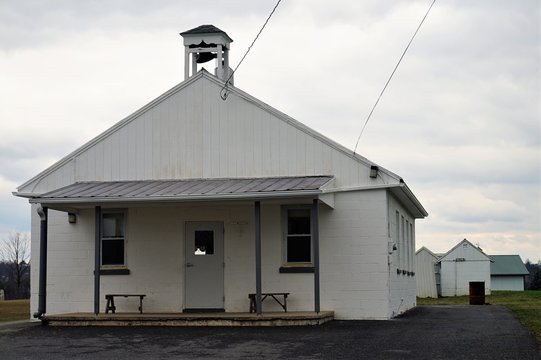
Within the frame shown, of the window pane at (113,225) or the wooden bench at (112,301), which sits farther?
the window pane at (113,225)

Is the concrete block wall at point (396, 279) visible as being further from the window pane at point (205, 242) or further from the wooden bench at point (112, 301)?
the wooden bench at point (112, 301)

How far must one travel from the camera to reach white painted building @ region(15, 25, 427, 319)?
18.8 meters

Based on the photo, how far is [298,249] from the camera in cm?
1927

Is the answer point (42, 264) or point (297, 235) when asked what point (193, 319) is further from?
point (42, 264)

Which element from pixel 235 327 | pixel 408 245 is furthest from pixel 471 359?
pixel 408 245

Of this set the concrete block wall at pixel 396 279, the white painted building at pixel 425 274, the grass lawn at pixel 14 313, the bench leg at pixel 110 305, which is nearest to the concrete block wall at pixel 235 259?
the bench leg at pixel 110 305

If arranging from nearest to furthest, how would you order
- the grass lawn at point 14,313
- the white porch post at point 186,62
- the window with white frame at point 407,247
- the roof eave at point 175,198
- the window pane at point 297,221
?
the roof eave at point 175,198 < the window pane at point 297,221 < the white porch post at point 186,62 < the grass lawn at point 14,313 < the window with white frame at point 407,247

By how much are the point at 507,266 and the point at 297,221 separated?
61.1 metres

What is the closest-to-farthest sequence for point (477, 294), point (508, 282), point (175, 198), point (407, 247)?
point (175, 198)
point (407, 247)
point (477, 294)
point (508, 282)

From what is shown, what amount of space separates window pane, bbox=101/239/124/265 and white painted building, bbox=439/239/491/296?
37591 millimetres

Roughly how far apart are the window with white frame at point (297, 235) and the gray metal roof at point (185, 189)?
0.83m

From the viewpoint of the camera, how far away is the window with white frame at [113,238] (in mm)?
20078

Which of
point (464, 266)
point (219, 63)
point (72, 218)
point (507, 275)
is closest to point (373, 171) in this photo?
point (219, 63)

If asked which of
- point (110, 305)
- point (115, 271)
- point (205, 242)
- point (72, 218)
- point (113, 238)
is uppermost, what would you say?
point (72, 218)
